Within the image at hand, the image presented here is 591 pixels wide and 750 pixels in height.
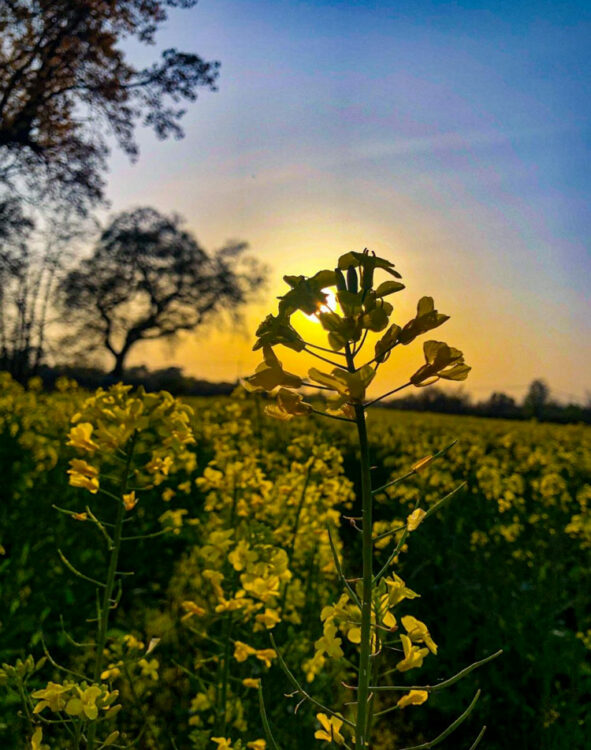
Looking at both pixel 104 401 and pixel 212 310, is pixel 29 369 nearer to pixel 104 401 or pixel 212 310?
pixel 212 310

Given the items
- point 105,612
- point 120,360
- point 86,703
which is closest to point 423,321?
point 86,703

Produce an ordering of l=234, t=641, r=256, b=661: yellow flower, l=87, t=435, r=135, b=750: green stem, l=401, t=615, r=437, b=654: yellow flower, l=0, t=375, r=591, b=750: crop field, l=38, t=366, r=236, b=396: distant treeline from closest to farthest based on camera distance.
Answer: l=401, t=615, r=437, b=654: yellow flower < l=87, t=435, r=135, b=750: green stem < l=0, t=375, r=591, b=750: crop field < l=234, t=641, r=256, b=661: yellow flower < l=38, t=366, r=236, b=396: distant treeline

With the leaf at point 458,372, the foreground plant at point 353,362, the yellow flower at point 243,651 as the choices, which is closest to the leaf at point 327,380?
the foreground plant at point 353,362

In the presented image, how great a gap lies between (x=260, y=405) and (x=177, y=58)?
35.0ft

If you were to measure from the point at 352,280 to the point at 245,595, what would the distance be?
1481 mm

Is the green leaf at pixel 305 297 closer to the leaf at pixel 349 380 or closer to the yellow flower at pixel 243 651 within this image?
the leaf at pixel 349 380

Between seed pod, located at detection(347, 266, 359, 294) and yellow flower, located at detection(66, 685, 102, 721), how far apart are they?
921 mm

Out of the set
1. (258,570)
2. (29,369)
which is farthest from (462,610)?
(29,369)

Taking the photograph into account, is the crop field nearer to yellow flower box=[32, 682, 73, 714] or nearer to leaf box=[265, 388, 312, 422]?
yellow flower box=[32, 682, 73, 714]

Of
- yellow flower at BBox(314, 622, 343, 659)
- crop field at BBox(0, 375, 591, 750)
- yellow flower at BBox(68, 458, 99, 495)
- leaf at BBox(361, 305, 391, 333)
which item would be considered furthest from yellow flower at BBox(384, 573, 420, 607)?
yellow flower at BBox(68, 458, 99, 495)

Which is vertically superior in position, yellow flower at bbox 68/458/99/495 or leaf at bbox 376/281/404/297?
leaf at bbox 376/281/404/297

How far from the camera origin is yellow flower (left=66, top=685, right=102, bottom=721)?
1331 millimetres

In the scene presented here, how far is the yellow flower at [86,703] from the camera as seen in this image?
133cm

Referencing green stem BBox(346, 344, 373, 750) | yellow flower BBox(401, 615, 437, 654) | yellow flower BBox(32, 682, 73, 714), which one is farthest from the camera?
yellow flower BBox(32, 682, 73, 714)
